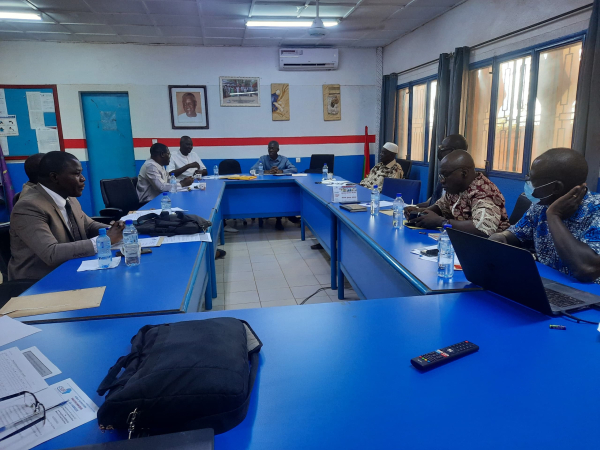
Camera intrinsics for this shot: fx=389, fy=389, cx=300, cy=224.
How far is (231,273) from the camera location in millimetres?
3973

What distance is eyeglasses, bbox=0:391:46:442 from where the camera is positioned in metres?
0.76

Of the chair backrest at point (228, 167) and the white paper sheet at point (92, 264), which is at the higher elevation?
the chair backrest at point (228, 167)

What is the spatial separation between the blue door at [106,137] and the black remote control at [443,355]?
698 centimetres

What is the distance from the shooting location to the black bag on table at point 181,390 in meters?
0.74

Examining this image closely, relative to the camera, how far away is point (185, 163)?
20.0 ft

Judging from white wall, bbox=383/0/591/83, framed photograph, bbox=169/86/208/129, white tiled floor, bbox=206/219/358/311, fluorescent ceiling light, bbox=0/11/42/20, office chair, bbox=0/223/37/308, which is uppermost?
fluorescent ceiling light, bbox=0/11/42/20

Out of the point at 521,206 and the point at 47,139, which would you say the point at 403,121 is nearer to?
the point at 521,206

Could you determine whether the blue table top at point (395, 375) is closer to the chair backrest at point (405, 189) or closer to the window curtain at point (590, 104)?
the chair backrest at point (405, 189)

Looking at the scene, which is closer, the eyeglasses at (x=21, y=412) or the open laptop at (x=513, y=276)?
the eyeglasses at (x=21, y=412)

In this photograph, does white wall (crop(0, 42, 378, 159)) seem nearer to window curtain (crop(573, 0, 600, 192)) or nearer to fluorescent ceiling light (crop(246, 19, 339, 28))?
fluorescent ceiling light (crop(246, 19, 339, 28))

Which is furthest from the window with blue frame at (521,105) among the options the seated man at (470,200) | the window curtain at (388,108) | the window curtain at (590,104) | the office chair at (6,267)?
the office chair at (6,267)

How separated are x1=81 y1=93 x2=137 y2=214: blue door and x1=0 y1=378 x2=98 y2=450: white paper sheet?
22.0 ft

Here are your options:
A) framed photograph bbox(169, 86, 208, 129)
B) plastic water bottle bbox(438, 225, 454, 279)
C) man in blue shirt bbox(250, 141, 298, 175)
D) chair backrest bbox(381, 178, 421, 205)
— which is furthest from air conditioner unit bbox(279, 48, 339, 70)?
plastic water bottle bbox(438, 225, 454, 279)

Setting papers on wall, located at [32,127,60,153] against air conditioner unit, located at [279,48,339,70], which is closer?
papers on wall, located at [32,127,60,153]
